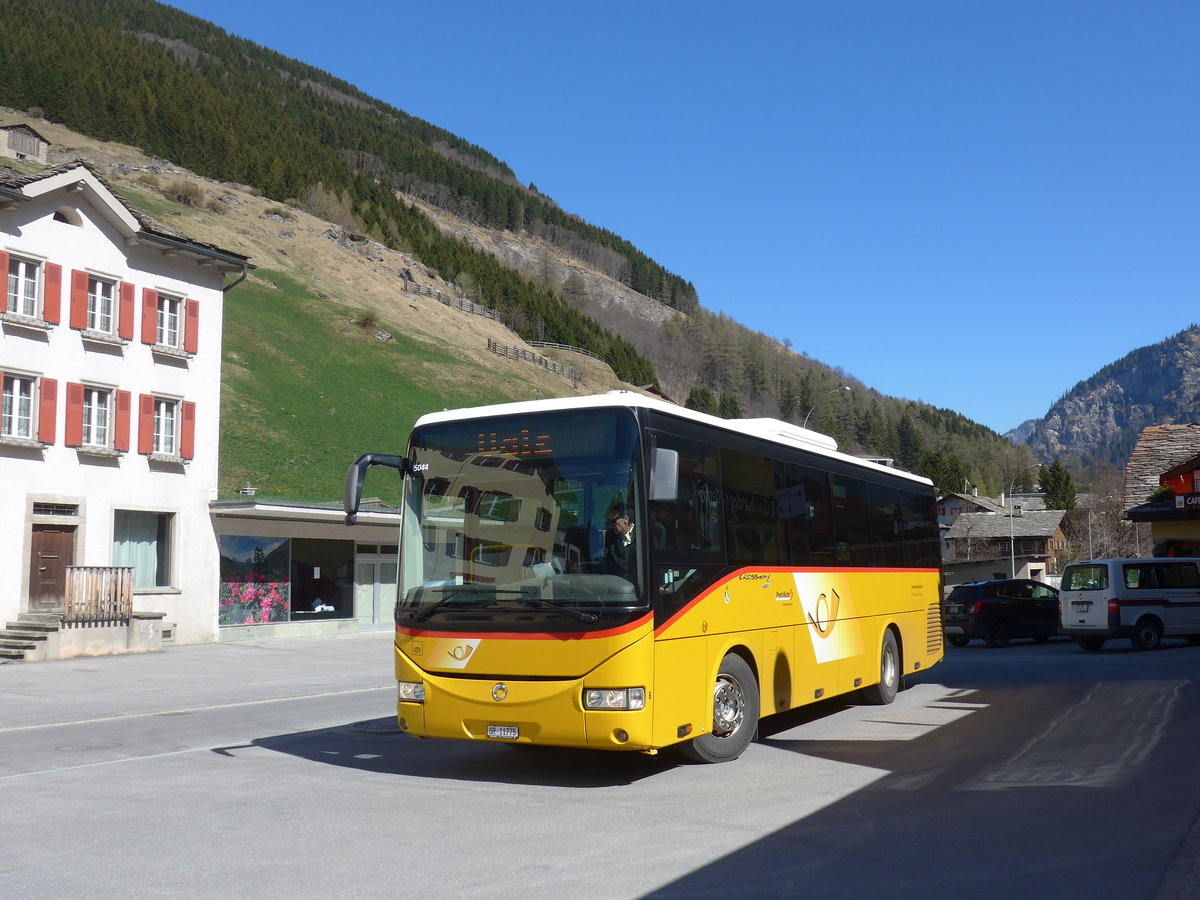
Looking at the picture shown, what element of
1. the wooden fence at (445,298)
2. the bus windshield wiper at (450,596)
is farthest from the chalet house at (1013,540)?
the bus windshield wiper at (450,596)

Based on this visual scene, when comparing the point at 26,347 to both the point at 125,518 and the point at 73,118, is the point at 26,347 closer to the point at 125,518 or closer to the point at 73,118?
the point at 125,518

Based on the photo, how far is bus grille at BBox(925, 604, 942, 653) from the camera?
16016 millimetres

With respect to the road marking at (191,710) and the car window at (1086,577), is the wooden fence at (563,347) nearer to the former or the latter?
the car window at (1086,577)

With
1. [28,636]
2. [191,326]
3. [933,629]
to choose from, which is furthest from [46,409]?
[933,629]

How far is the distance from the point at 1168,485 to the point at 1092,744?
32765 mm

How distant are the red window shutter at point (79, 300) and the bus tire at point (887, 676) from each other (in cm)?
2222

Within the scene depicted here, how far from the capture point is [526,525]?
8812 millimetres

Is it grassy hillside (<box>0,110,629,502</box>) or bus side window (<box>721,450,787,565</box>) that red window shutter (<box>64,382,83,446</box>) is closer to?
grassy hillside (<box>0,110,629,502</box>)

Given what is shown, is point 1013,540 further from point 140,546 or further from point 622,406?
point 622,406

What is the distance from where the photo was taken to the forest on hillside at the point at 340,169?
118m

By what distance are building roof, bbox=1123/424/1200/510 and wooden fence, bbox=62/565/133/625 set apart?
1284 inches

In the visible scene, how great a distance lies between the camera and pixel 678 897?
549 cm

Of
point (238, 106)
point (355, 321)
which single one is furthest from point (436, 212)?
point (355, 321)

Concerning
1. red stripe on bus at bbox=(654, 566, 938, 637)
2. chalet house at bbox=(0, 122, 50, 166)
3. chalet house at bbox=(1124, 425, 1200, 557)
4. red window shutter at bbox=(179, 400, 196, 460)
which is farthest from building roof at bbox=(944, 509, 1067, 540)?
red stripe on bus at bbox=(654, 566, 938, 637)
